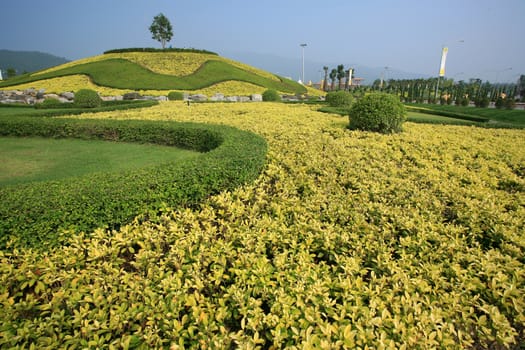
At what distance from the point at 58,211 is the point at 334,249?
9.42 ft

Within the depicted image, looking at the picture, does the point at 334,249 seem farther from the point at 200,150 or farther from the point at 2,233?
the point at 200,150

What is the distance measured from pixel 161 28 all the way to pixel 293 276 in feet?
178

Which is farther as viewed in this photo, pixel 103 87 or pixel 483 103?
pixel 483 103

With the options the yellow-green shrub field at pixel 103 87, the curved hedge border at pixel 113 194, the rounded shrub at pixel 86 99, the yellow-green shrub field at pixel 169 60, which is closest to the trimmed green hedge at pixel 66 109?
the rounded shrub at pixel 86 99

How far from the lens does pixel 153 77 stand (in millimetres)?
29344

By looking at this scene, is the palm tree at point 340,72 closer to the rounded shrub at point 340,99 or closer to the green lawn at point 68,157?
the rounded shrub at point 340,99

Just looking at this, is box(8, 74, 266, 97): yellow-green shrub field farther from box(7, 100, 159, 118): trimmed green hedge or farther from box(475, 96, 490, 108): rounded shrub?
box(475, 96, 490, 108): rounded shrub

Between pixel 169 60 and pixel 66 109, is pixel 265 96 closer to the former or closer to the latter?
pixel 66 109

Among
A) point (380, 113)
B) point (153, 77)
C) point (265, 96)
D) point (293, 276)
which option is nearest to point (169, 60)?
point (153, 77)

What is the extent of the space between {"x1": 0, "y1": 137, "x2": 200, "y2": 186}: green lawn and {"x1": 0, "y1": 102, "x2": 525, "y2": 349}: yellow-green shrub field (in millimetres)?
2497

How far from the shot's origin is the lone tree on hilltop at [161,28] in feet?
155

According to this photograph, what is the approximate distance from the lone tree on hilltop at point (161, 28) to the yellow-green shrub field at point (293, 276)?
169ft

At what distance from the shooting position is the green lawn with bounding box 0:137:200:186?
5.15m

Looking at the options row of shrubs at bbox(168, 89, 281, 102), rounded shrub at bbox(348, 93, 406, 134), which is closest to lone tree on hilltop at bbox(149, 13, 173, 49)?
row of shrubs at bbox(168, 89, 281, 102)
